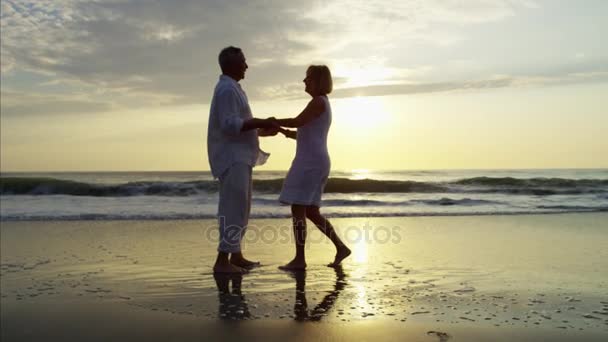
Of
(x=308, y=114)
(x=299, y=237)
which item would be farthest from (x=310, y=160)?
(x=299, y=237)

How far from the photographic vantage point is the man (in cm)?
416

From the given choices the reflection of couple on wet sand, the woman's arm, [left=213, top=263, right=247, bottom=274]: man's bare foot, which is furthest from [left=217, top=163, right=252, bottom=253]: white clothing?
the woman's arm

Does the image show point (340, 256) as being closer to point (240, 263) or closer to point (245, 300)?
point (240, 263)

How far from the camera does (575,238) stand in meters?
6.06

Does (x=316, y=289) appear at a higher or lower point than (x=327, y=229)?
lower

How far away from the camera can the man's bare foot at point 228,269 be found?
4.15m

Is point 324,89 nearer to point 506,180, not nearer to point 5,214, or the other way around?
point 5,214

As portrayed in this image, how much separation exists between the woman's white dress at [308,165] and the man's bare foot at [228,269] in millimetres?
676

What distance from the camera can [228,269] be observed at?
13.7 ft

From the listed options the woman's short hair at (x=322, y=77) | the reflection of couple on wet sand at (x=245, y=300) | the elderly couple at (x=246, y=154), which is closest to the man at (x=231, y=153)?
the elderly couple at (x=246, y=154)

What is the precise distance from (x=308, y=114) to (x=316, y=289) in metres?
1.50

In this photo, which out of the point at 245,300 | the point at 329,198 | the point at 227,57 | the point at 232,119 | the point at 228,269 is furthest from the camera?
the point at 329,198

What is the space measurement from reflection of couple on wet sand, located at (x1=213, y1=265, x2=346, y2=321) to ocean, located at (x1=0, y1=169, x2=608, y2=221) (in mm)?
4935

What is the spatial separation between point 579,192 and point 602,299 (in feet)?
47.9
